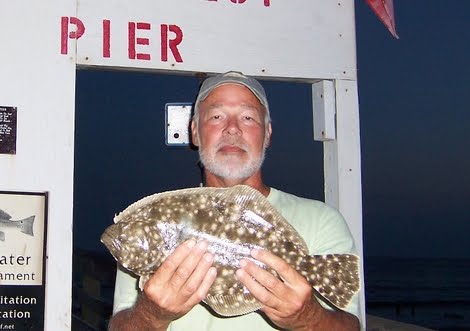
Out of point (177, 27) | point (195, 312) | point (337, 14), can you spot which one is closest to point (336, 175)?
point (337, 14)

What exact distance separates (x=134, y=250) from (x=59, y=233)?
4.27 ft

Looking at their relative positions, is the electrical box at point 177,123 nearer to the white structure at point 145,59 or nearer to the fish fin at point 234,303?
the white structure at point 145,59

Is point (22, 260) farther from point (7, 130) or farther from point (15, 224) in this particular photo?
point (7, 130)

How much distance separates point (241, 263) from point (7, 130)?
1.79 meters

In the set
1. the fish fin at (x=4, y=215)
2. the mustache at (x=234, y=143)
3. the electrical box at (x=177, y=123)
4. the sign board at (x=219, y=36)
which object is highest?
the sign board at (x=219, y=36)

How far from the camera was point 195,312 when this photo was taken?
298 centimetres

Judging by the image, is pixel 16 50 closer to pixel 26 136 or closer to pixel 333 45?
pixel 26 136

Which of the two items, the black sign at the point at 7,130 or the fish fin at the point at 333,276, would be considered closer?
the fish fin at the point at 333,276

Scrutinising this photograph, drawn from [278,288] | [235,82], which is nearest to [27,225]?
[235,82]

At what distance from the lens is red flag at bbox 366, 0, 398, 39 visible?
4660 millimetres

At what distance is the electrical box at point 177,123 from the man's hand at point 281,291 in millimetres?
1811

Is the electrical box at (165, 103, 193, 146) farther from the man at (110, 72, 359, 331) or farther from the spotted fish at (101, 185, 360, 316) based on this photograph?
the spotted fish at (101, 185, 360, 316)

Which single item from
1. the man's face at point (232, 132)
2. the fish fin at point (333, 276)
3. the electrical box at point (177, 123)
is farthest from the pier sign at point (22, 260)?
the fish fin at point (333, 276)

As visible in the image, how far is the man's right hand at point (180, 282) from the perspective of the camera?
2.52 m
